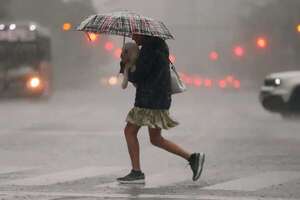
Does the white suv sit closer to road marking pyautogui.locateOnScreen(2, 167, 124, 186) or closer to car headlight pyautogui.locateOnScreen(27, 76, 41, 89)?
road marking pyautogui.locateOnScreen(2, 167, 124, 186)

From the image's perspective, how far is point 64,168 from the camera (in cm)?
1137

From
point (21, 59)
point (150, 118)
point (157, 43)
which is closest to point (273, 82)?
point (157, 43)

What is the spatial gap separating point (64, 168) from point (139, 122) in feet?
6.97

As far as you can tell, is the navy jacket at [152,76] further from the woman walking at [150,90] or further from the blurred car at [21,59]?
the blurred car at [21,59]

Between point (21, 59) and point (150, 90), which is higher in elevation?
point (150, 90)

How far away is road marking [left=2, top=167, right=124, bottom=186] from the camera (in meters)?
9.83

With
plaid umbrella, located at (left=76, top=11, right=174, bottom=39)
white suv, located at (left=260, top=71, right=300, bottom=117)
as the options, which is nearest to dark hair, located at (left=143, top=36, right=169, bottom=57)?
plaid umbrella, located at (left=76, top=11, right=174, bottom=39)

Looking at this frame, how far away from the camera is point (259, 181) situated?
9.84 meters

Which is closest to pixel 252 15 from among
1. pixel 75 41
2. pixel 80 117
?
pixel 75 41

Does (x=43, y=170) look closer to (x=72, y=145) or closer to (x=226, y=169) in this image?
(x=226, y=169)

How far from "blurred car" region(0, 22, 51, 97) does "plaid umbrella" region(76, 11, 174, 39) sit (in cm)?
2680

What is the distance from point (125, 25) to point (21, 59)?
27.4 m

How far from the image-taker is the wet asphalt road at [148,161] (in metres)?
9.03

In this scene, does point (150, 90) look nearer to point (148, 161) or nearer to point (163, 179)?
point (163, 179)
